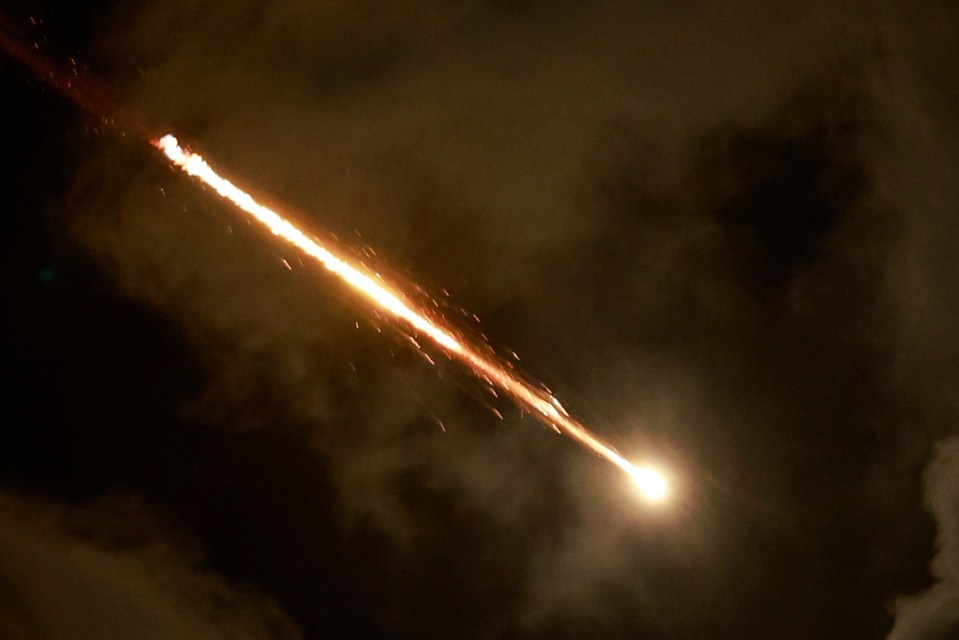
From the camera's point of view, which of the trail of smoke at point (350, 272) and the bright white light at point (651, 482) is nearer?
the trail of smoke at point (350, 272)

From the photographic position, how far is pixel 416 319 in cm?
682

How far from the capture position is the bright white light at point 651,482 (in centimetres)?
685

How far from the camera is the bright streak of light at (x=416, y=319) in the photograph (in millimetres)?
6711

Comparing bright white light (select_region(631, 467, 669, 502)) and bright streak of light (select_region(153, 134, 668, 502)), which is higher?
bright streak of light (select_region(153, 134, 668, 502))

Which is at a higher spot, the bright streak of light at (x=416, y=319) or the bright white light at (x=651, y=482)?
the bright streak of light at (x=416, y=319)

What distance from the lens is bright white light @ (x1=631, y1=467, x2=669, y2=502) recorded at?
685cm

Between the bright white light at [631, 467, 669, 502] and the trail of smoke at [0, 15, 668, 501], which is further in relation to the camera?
the bright white light at [631, 467, 669, 502]

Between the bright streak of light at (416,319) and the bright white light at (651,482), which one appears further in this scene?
the bright white light at (651,482)

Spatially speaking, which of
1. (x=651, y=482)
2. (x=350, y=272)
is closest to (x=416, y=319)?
(x=350, y=272)

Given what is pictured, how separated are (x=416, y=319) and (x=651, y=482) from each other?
3.12 meters

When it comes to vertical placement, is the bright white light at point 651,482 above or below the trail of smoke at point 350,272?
below

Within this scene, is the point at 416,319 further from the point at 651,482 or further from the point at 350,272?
the point at 651,482

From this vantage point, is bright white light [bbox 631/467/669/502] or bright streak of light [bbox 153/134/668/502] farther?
bright white light [bbox 631/467/669/502]

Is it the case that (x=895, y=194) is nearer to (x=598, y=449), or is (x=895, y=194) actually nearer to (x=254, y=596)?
(x=598, y=449)
